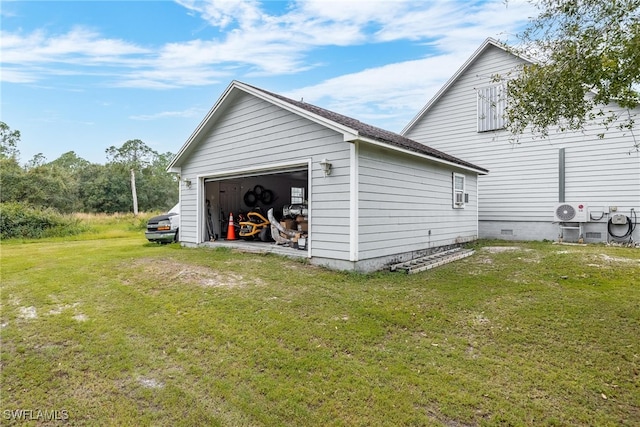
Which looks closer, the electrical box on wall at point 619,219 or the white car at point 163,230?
the electrical box on wall at point 619,219

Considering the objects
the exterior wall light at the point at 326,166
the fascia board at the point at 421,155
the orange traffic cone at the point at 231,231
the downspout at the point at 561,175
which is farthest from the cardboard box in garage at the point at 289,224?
the downspout at the point at 561,175

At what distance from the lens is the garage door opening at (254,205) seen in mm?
9594

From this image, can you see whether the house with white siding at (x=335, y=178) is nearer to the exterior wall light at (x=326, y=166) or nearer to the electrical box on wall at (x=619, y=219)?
the exterior wall light at (x=326, y=166)

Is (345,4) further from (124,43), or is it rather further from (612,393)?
(612,393)

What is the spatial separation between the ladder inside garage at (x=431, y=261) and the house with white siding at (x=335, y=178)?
10.7 inches

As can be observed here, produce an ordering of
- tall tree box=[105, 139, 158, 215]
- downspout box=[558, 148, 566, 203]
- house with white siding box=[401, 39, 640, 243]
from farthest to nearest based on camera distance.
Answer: tall tree box=[105, 139, 158, 215] < downspout box=[558, 148, 566, 203] < house with white siding box=[401, 39, 640, 243]

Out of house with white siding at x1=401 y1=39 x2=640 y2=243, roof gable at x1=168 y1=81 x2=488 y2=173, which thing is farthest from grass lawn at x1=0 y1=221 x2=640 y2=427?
house with white siding at x1=401 y1=39 x2=640 y2=243

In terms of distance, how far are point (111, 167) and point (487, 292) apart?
43309 millimetres

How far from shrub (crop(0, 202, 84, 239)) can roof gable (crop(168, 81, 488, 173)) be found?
349 inches

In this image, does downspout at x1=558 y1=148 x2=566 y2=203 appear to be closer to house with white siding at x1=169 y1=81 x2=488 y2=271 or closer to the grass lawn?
house with white siding at x1=169 y1=81 x2=488 y2=271

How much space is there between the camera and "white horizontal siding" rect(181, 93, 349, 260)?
267 inches

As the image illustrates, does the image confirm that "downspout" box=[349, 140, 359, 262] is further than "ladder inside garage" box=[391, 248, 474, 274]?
No

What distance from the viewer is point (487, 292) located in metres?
5.55

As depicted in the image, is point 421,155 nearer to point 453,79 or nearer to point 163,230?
point 453,79
